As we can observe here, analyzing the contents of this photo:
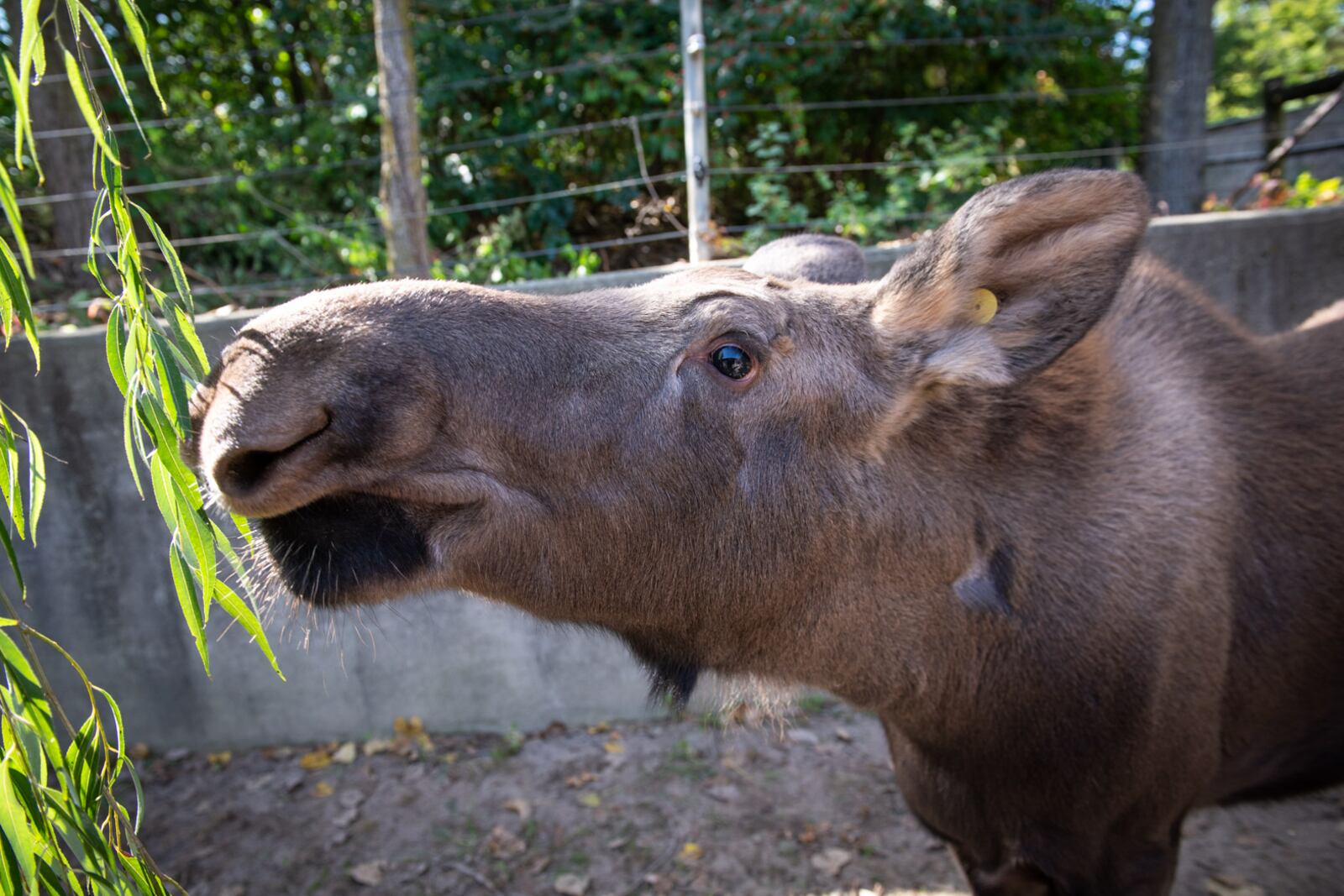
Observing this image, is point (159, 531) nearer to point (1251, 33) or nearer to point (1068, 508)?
point (1068, 508)

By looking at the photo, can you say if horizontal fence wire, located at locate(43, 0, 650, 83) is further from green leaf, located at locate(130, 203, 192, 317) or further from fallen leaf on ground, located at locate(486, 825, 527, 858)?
fallen leaf on ground, located at locate(486, 825, 527, 858)

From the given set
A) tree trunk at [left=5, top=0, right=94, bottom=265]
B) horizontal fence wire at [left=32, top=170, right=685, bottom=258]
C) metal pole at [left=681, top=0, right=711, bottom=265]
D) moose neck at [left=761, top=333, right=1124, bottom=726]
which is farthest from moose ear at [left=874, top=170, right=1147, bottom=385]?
tree trunk at [left=5, top=0, right=94, bottom=265]

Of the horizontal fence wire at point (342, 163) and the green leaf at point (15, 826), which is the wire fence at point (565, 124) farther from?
the green leaf at point (15, 826)

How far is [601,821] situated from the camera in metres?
4.49

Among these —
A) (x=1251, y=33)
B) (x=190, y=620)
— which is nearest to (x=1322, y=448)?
(x=190, y=620)

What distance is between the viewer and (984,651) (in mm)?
2521

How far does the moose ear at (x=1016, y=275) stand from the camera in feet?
7.18

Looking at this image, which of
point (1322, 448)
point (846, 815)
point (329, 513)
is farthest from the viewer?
point (846, 815)

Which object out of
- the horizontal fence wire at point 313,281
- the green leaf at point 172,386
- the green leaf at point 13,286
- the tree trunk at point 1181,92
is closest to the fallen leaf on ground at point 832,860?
the horizontal fence wire at point 313,281

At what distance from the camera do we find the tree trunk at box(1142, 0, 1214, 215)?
8.12m

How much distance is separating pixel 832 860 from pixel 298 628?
296cm

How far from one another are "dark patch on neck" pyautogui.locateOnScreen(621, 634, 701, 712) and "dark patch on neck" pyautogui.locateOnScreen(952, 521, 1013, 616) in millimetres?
750

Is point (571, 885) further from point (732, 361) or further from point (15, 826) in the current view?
point (15, 826)

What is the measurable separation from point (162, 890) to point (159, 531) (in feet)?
12.0
